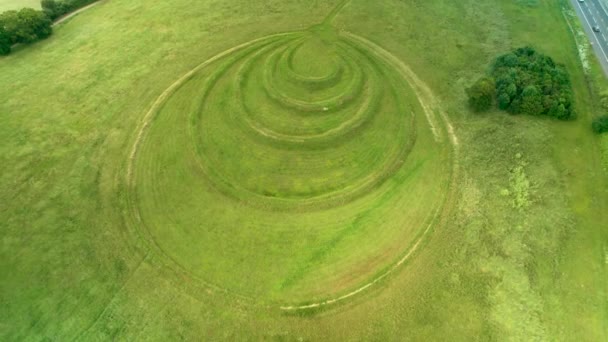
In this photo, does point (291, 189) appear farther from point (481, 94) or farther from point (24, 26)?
point (24, 26)

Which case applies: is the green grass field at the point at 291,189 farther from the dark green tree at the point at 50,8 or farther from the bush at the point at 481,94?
the dark green tree at the point at 50,8

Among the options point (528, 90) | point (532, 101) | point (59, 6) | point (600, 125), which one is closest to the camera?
point (600, 125)

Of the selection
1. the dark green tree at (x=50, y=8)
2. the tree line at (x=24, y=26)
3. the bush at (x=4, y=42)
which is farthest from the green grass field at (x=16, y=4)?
the bush at (x=4, y=42)

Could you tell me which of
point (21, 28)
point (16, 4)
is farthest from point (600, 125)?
point (16, 4)

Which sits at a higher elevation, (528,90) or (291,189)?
(528,90)

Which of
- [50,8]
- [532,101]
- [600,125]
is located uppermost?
[50,8]

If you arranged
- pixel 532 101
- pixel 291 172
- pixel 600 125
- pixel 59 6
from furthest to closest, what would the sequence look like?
pixel 59 6 < pixel 532 101 < pixel 600 125 < pixel 291 172

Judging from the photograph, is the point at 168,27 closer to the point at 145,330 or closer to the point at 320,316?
the point at 145,330
